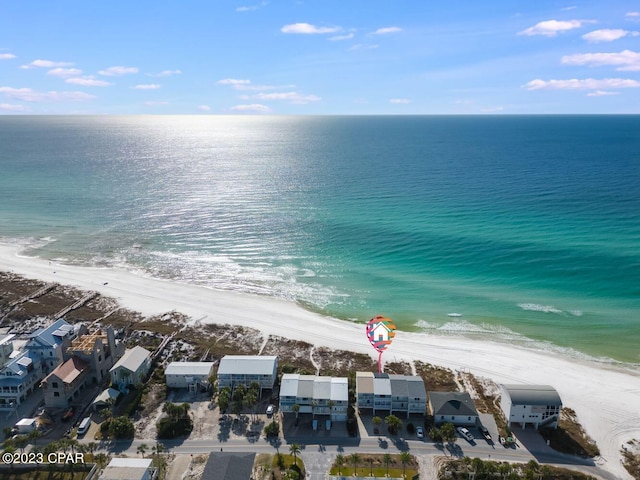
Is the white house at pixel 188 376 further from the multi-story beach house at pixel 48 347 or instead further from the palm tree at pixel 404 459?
the palm tree at pixel 404 459

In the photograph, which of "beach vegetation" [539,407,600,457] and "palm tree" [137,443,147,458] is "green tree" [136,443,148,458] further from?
"beach vegetation" [539,407,600,457]

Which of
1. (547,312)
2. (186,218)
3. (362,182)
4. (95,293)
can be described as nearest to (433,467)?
(547,312)

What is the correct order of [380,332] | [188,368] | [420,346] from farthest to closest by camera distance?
[380,332] → [420,346] → [188,368]

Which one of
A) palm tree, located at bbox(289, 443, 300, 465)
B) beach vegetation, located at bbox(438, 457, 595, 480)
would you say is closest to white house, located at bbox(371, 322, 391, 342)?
beach vegetation, located at bbox(438, 457, 595, 480)

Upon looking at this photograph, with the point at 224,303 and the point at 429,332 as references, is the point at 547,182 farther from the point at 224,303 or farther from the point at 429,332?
the point at 224,303

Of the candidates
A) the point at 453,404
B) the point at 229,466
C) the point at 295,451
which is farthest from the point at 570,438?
the point at 229,466

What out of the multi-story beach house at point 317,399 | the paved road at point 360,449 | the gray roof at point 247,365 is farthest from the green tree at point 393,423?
the gray roof at point 247,365

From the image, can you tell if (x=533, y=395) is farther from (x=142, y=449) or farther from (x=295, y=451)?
(x=142, y=449)
